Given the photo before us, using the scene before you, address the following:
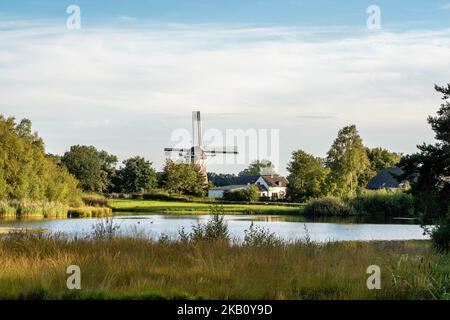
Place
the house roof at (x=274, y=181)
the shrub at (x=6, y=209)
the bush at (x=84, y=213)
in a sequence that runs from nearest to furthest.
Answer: the shrub at (x=6, y=209), the bush at (x=84, y=213), the house roof at (x=274, y=181)

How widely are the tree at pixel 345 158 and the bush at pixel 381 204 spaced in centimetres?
1064

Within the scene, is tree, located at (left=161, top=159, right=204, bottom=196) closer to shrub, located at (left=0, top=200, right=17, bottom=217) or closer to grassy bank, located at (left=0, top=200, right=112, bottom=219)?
grassy bank, located at (left=0, top=200, right=112, bottom=219)

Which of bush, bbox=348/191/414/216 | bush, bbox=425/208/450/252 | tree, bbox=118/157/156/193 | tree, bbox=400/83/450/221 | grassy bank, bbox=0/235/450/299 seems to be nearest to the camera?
grassy bank, bbox=0/235/450/299

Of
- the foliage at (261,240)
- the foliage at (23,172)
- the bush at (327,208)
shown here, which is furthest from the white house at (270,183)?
the foliage at (261,240)

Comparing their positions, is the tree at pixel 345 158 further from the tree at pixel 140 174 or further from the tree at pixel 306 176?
the tree at pixel 140 174

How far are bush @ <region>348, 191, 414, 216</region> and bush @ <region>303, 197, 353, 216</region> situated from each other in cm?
113

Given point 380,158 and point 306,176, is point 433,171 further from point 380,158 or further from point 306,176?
point 380,158

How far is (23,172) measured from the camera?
194ft

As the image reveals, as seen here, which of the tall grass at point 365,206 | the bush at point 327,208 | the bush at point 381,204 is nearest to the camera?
the bush at point 327,208

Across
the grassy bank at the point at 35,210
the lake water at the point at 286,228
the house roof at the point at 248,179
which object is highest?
the house roof at the point at 248,179

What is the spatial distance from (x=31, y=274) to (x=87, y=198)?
6791cm

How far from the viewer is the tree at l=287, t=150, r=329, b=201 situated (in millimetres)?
79500

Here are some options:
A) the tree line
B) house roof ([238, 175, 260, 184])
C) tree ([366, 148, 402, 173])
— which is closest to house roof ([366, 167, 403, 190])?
the tree line

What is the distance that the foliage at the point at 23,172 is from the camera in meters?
58.4
